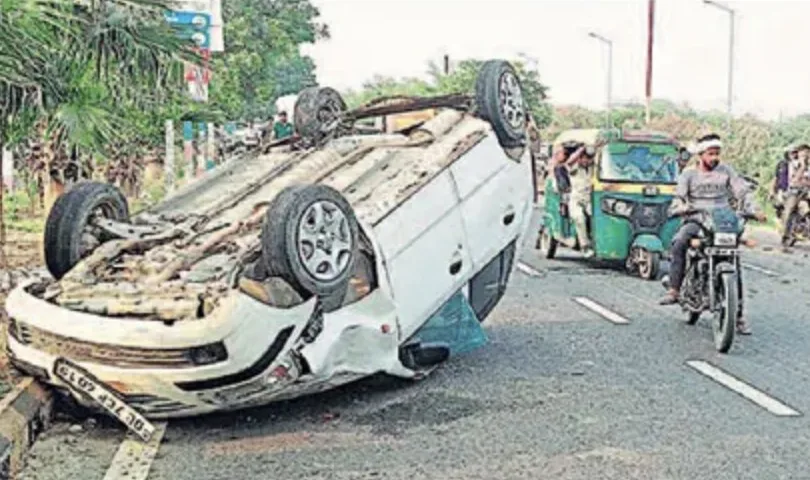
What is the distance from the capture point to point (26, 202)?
25547 millimetres

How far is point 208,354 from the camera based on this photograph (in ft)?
22.5

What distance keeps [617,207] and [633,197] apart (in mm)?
238

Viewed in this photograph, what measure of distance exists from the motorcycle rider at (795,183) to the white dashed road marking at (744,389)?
39.2 ft

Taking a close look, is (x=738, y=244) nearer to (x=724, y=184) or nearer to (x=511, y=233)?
(x=724, y=184)

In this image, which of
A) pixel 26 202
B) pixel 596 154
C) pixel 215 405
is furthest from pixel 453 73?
pixel 215 405

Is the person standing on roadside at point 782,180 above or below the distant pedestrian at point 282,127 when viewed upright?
below

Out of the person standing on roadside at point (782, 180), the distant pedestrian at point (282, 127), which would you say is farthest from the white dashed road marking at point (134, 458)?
the person standing on roadside at point (782, 180)

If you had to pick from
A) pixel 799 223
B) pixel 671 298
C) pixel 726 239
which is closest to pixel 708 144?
pixel 726 239

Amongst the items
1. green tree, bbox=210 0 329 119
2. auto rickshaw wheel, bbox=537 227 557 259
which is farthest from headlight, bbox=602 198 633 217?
green tree, bbox=210 0 329 119

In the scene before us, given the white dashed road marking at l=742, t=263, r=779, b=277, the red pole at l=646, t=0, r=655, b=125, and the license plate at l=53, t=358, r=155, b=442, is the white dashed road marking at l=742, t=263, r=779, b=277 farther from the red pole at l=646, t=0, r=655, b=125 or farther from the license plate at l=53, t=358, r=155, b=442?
the red pole at l=646, t=0, r=655, b=125

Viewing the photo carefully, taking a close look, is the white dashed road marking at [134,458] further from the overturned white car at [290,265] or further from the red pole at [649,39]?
the red pole at [649,39]

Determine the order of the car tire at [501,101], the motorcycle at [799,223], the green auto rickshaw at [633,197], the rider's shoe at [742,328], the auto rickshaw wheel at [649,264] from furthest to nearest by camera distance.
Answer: the motorcycle at [799,223]
the green auto rickshaw at [633,197]
the auto rickshaw wheel at [649,264]
the rider's shoe at [742,328]
the car tire at [501,101]

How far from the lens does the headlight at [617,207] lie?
15562 mm

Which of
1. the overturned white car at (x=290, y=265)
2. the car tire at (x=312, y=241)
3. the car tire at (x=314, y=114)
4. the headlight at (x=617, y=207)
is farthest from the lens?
the headlight at (x=617, y=207)
